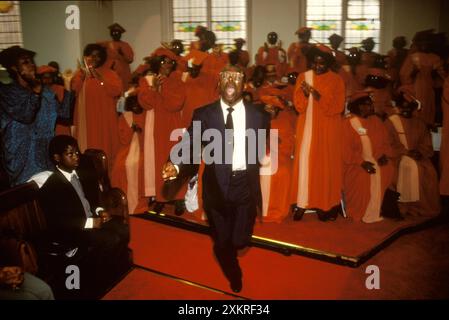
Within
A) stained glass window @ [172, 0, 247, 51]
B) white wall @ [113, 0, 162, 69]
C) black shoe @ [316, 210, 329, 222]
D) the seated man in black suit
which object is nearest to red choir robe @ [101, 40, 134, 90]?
white wall @ [113, 0, 162, 69]

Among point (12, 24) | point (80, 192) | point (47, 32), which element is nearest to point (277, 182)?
point (80, 192)

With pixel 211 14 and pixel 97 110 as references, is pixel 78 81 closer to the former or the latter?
pixel 97 110

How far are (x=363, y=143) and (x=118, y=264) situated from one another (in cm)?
323

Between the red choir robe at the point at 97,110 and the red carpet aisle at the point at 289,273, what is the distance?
6.79 feet

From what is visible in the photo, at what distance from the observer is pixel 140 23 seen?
6.73 m

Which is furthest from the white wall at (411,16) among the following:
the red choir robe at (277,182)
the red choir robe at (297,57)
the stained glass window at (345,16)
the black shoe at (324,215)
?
the black shoe at (324,215)

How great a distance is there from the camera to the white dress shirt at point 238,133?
11.5 ft

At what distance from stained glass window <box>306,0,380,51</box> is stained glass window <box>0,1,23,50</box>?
20.5 ft

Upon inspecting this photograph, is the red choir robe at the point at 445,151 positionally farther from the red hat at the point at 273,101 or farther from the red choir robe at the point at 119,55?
the red choir robe at the point at 119,55

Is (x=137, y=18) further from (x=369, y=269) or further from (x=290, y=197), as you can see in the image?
(x=369, y=269)

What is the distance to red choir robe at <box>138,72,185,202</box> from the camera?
5281mm

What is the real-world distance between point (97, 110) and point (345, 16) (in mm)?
4078

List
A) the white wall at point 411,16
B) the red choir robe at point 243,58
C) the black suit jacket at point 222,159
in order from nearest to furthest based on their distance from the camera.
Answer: the black suit jacket at point 222,159 → the white wall at point 411,16 → the red choir robe at point 243,58
